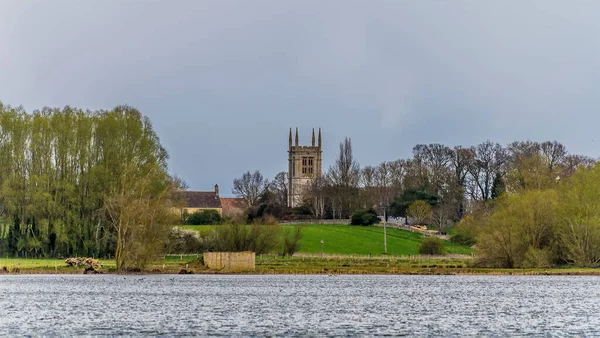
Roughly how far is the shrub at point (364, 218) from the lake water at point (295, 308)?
64.3 metres

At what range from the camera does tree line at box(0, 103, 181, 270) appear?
8844 cm

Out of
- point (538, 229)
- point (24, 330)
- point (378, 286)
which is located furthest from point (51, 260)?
point (24, 330)

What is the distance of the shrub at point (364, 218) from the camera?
137875mm

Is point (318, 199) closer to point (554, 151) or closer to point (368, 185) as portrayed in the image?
point (368, 185)

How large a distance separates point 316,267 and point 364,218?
54.1m

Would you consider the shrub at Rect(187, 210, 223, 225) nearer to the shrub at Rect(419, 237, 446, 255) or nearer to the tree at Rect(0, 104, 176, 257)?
the shrub at Rect(419, 237, 446, 255)

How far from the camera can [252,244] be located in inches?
3740

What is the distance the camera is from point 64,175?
300ft

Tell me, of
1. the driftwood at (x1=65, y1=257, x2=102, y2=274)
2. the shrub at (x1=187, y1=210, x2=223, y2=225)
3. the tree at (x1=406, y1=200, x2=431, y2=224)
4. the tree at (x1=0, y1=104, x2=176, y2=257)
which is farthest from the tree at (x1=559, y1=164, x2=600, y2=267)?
the shrub at (x1=187, y1=210, x2=223, y2=225)

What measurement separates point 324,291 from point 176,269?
80.6ft

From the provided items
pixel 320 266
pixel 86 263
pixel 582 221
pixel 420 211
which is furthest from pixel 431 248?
pixel 86 263

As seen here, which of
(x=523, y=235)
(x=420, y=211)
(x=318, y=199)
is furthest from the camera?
(x=318, y=199)

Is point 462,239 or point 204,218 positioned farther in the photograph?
point 204,218

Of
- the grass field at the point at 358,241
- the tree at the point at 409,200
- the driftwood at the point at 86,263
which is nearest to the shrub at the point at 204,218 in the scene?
the grass field at the point at 358,241
